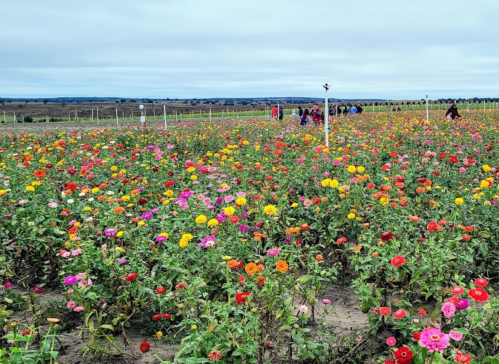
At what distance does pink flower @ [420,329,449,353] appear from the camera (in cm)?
198

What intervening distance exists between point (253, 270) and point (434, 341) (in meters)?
1.13

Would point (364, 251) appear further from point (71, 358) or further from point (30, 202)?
point (30, 202)

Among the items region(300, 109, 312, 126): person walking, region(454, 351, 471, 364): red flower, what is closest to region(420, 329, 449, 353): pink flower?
region(454, 351, 471, 364): red flower

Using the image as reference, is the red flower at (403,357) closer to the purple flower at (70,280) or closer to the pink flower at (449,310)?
the pink flower at (449,310)

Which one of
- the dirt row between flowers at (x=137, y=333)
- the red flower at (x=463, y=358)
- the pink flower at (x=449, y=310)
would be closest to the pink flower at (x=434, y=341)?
the red flower at (x=463, y=358)

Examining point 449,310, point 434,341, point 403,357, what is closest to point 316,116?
point 449,310

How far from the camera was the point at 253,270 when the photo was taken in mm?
2812

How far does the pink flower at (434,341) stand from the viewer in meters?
1.98

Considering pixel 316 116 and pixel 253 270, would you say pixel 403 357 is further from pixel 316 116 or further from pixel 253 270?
pixel 316 116

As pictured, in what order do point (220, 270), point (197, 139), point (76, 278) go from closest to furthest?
1. point (76, 278)
2. point (220, 270)
3. point (197, 139)

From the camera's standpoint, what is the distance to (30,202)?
506 centimetres

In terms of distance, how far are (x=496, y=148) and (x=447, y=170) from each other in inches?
102

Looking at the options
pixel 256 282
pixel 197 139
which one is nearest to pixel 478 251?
pixel 256 282

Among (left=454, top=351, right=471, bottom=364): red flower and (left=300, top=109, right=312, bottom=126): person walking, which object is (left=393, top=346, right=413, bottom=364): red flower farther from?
(left=300, top=109, right=312, bottom=126): person walking
